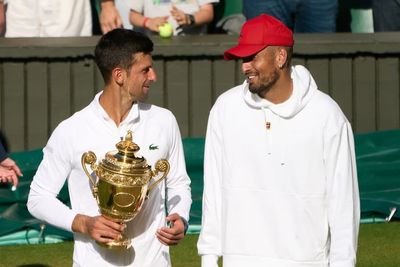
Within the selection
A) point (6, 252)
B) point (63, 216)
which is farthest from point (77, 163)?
point (6, 252)

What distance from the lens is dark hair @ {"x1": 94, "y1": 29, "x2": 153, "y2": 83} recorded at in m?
6.90

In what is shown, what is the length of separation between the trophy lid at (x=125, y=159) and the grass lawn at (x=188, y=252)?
3.61 m

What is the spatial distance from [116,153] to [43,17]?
20.5 feet

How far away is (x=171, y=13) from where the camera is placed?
12516 millimetres

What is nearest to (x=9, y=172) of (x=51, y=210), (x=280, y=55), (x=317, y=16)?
(x=51, y=210)

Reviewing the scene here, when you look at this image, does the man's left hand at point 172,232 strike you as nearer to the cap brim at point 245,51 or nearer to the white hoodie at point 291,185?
the white hoodie at point 291,185

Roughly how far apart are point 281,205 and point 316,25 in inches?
252

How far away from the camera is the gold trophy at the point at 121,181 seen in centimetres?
650

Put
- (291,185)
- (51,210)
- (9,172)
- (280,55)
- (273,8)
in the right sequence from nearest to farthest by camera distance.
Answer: (291,185), (280,55), (51,210), (9,172), (273,8)

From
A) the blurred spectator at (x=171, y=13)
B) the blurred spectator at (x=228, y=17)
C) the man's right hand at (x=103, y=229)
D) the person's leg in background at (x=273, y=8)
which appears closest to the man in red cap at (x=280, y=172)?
the man's right hand at (x=103, y=229)

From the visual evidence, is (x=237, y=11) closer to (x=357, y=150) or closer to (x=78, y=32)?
(x=78, y=32)

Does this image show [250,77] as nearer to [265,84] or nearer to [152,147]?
[265,84]

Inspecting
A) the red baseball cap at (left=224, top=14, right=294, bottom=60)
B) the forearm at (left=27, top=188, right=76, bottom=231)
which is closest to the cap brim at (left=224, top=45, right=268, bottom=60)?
the red baseball cap at (left=224, top=14, right=294, bottom=60)

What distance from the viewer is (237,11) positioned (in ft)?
44.5
